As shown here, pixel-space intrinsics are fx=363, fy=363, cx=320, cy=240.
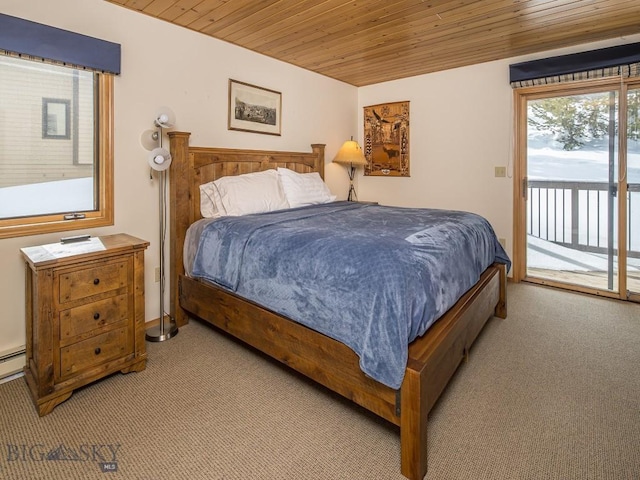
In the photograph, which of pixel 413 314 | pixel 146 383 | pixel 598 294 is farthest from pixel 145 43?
pixel 598 294

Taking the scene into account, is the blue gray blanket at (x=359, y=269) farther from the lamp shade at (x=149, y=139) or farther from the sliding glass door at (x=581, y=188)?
the sliding glass door at (x=581, y=188)

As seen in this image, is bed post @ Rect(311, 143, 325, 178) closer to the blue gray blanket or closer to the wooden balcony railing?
the blue gray blanket

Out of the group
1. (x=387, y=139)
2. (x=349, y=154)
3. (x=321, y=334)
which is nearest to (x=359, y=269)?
(x=321, y=334)

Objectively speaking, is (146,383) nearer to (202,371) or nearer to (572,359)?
(202,371)

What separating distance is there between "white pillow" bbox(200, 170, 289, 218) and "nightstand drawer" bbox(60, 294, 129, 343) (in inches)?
40.8

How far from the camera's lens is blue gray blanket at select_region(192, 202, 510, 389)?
148cm

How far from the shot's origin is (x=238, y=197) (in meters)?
2.95

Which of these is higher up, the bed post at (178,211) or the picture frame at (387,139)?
the picture frame at (387,139)

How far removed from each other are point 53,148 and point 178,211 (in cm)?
85

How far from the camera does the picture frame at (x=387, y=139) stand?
4.56 meters

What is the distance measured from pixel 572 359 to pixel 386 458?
1555 millimetres

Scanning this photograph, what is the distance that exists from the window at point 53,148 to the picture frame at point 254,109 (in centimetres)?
108

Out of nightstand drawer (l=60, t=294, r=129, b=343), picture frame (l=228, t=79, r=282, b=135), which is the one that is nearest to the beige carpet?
nightstand drawer (l=60, t=294, r=129, b=343)

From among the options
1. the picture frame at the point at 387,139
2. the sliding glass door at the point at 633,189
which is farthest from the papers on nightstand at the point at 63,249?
the sliding glass door at the point at 633,189
